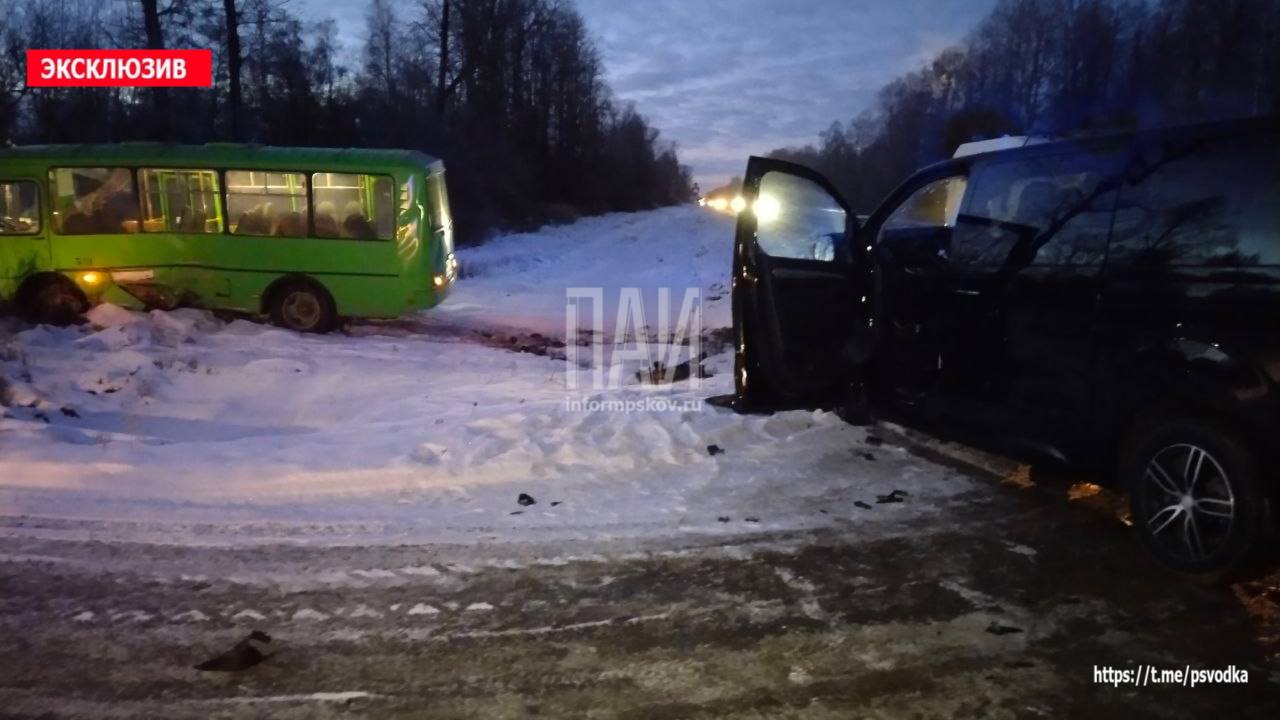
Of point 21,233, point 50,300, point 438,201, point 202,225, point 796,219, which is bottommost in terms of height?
point 50,300

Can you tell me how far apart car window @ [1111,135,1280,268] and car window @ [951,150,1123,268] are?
16cm

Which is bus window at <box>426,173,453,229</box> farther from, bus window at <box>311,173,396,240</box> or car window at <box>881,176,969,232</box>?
car window at <box>881,176,969,232</box>

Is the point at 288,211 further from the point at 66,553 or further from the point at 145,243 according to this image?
the point at 66,553

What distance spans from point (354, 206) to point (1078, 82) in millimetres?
34024

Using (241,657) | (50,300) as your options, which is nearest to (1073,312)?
(241,657)

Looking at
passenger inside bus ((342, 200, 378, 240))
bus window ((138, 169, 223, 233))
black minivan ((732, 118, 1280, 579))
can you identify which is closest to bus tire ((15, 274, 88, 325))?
bus window ((138, 169, 223, 233))

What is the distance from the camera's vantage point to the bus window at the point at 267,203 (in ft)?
46.6

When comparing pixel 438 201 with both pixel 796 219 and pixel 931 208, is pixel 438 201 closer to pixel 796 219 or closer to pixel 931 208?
pixel 931 208

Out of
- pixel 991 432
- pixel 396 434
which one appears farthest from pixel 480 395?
pixel 991 432

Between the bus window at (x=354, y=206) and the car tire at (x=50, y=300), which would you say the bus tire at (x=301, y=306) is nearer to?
the bus window at (x=354, y=206)

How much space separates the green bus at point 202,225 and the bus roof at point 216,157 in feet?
0.06

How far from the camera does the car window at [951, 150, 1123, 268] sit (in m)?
5.10

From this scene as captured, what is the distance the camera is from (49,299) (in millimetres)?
14062

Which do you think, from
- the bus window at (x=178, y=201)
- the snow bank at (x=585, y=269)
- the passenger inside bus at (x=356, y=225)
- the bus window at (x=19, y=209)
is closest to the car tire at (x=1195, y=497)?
the snow bank at (x=585, y=269)
